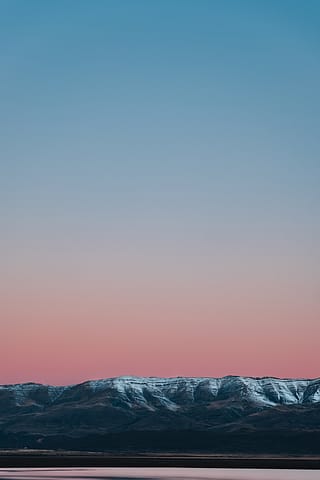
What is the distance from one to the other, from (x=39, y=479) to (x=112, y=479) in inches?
437

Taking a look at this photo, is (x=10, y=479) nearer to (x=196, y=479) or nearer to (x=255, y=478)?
(x=196, y=479)

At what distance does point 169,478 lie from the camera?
14662cm

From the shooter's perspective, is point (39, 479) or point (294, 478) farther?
point (294, 478)

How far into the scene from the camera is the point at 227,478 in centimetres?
15075

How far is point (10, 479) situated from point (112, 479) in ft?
50.2

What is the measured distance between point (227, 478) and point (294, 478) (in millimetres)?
9739

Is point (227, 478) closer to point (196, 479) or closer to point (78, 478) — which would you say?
point (196, 479)

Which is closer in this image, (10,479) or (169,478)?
(10,479)

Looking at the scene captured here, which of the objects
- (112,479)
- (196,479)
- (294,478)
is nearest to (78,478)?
(112,479)

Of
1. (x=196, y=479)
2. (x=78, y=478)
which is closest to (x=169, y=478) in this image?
(x=196, y=479)

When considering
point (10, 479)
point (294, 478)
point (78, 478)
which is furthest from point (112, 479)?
point (294, 478)

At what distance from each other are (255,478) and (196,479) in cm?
929

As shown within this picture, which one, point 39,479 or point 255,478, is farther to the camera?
point 255,478

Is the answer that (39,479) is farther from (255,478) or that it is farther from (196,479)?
(255,478)
